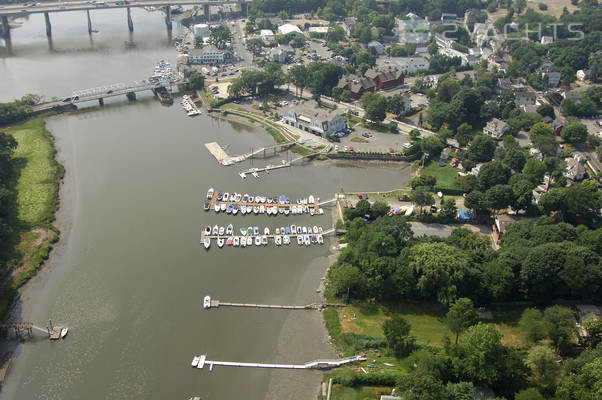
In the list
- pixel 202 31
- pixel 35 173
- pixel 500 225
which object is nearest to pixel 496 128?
pixel 500 225

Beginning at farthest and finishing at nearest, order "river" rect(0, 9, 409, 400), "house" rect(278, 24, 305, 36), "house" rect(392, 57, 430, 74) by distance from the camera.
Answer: "house" rect(278, 24, 305, 36) < "house" rect(392, 57, 430, 74) < "river" rect(0, 9, 409, 400)

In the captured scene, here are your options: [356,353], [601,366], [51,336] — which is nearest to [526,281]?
[601,366]

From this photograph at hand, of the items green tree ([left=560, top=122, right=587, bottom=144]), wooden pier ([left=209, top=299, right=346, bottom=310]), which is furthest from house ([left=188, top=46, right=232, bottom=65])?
wooden pier ([left=209, top=299, right=346, bottom=310])

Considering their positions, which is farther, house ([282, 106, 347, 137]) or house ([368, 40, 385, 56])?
house ([368, 40, 385, 56])

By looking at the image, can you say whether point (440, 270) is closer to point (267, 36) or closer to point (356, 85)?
point (356, 85)

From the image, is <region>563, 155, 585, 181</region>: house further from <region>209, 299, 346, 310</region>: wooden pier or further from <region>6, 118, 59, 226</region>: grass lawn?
<region>6, 118, 59, 226</region>: grass lawn

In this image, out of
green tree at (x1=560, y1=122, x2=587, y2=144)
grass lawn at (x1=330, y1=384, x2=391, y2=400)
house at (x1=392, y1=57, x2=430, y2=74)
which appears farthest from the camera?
house at (x1=392, y1=57, x2=430, y2=74)
